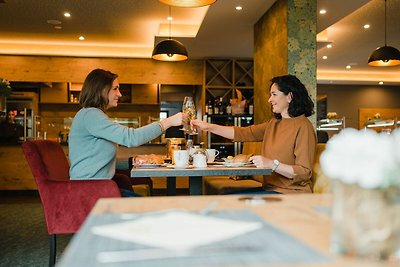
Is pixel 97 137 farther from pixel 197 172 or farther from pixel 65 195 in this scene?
pixel 197 172

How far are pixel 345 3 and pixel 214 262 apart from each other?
5220 mm

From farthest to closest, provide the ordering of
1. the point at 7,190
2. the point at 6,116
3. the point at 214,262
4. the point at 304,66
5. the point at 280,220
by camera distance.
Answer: the point at 6,116
the point at 7,190
the point at 304,66
the point at 280,220
the point at 214,262

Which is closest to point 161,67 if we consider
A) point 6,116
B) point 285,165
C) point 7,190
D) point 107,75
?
point 6,116

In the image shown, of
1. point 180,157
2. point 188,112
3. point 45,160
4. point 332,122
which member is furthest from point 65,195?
point 332,122

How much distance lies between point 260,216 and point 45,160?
2.01 metres

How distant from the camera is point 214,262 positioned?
0.60m

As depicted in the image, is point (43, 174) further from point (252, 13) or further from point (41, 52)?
point (41, 52)

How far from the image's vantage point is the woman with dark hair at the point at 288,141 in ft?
8.77

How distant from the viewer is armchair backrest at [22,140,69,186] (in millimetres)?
2471

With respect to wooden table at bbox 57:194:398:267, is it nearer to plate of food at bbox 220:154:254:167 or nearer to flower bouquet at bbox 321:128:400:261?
flower bouquet at bbox 321:128:400:261

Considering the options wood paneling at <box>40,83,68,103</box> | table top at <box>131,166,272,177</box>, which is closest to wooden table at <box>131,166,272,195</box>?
table top at <box>131,166,272,177</box>

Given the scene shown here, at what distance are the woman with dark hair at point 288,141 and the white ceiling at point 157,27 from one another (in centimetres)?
A: 258

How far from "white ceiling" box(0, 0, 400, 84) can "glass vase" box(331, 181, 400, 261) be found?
16.1 feet

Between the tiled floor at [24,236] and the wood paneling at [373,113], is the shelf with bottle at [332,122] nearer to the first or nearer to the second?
the wood paneling at [373,113]
